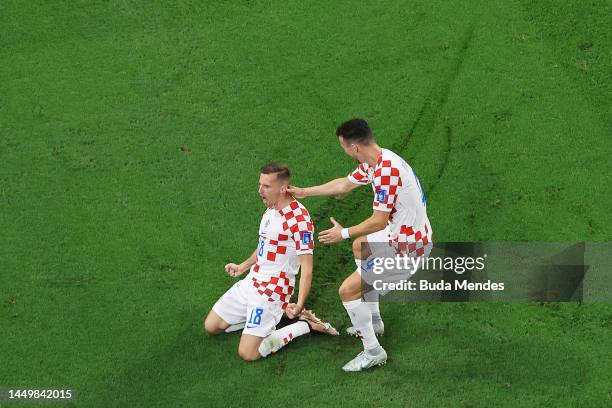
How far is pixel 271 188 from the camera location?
25.3 feet

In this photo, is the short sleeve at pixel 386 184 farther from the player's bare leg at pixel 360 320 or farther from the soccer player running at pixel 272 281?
the soccer player running at pixel 272 281

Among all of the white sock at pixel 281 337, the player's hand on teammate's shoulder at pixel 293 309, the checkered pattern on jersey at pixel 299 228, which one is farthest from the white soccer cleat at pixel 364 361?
the checkered pattern on jersey at pixel 299 228

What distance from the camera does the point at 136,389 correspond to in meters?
7.66

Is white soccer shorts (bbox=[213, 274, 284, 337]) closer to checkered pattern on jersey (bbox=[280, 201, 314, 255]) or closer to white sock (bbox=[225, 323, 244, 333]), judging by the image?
white sock (bbox=[225, 323, 244, 333])

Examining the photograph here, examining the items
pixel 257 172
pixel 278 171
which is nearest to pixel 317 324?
pixel 278 171

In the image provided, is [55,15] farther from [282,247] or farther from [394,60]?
[282,247]

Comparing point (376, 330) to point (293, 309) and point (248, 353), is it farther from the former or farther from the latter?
point (248, 353)

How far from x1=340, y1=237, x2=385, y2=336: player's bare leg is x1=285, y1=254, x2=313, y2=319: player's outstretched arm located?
0.33 meters

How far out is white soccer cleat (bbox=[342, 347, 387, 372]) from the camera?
7.73 meters

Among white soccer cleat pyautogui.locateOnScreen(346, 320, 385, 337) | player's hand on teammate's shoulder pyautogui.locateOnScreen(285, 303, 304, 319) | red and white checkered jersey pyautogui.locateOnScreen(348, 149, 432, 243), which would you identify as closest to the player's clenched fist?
player's hand on teammate's shoulder pyautogui.locateOnScreen(285, 303, 304, 319)

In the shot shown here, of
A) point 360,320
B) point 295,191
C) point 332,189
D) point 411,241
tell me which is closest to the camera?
point 360,320

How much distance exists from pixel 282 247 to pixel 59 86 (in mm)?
3956

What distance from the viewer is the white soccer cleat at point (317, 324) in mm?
8109

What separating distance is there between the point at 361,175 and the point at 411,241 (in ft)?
2.37
